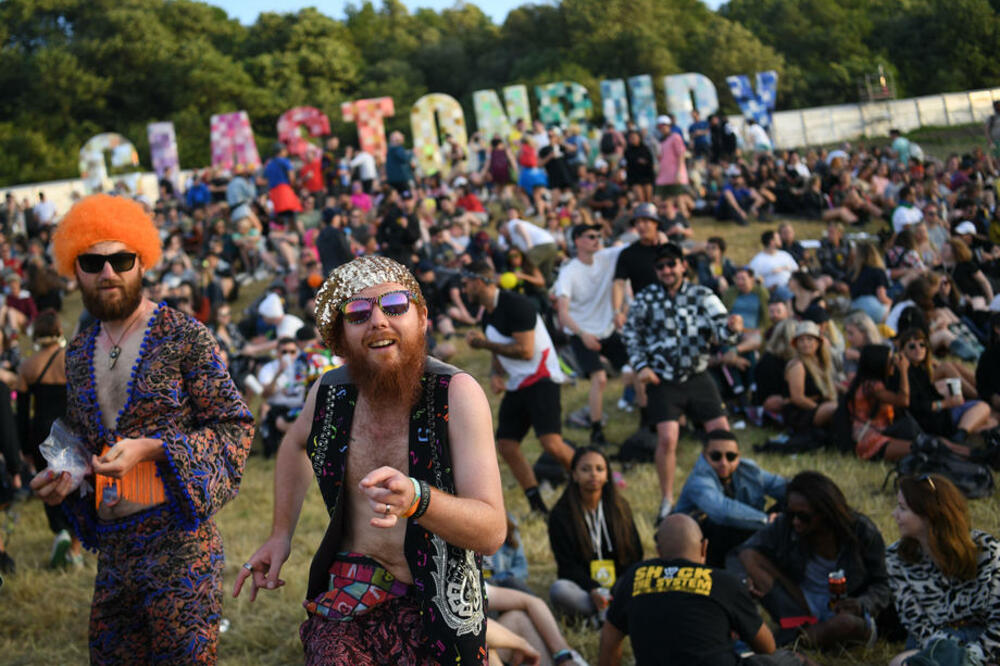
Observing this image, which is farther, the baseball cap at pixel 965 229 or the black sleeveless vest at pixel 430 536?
the baseball cap at pixel 965 229

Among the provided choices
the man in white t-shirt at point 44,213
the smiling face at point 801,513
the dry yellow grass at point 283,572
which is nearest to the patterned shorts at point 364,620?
the dry yellow grass at point 283,572

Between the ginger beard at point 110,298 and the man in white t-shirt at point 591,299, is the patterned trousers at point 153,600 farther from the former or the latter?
the man in white t-shirt at point 591,299

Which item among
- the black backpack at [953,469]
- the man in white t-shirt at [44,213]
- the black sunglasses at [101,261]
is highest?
the man in white t-shirt at [44,213]

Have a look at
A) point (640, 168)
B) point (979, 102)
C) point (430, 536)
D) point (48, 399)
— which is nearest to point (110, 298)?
point (430, 536)

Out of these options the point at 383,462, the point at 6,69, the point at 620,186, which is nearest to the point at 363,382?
the point at 383,462

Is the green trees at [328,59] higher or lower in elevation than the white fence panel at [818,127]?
higher

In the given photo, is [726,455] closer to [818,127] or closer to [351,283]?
[351,283]

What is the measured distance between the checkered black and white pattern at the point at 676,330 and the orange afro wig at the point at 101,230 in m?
3.97

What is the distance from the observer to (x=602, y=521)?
6078 millimetres

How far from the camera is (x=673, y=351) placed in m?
6.98

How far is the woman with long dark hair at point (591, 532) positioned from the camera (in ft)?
19.7

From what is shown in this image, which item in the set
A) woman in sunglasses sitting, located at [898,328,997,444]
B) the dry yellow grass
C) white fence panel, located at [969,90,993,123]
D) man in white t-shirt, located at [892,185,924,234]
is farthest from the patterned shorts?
white fence panel, located at [969,90,993,123]

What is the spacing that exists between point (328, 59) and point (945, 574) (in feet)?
170

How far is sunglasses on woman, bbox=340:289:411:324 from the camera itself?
279 cm
